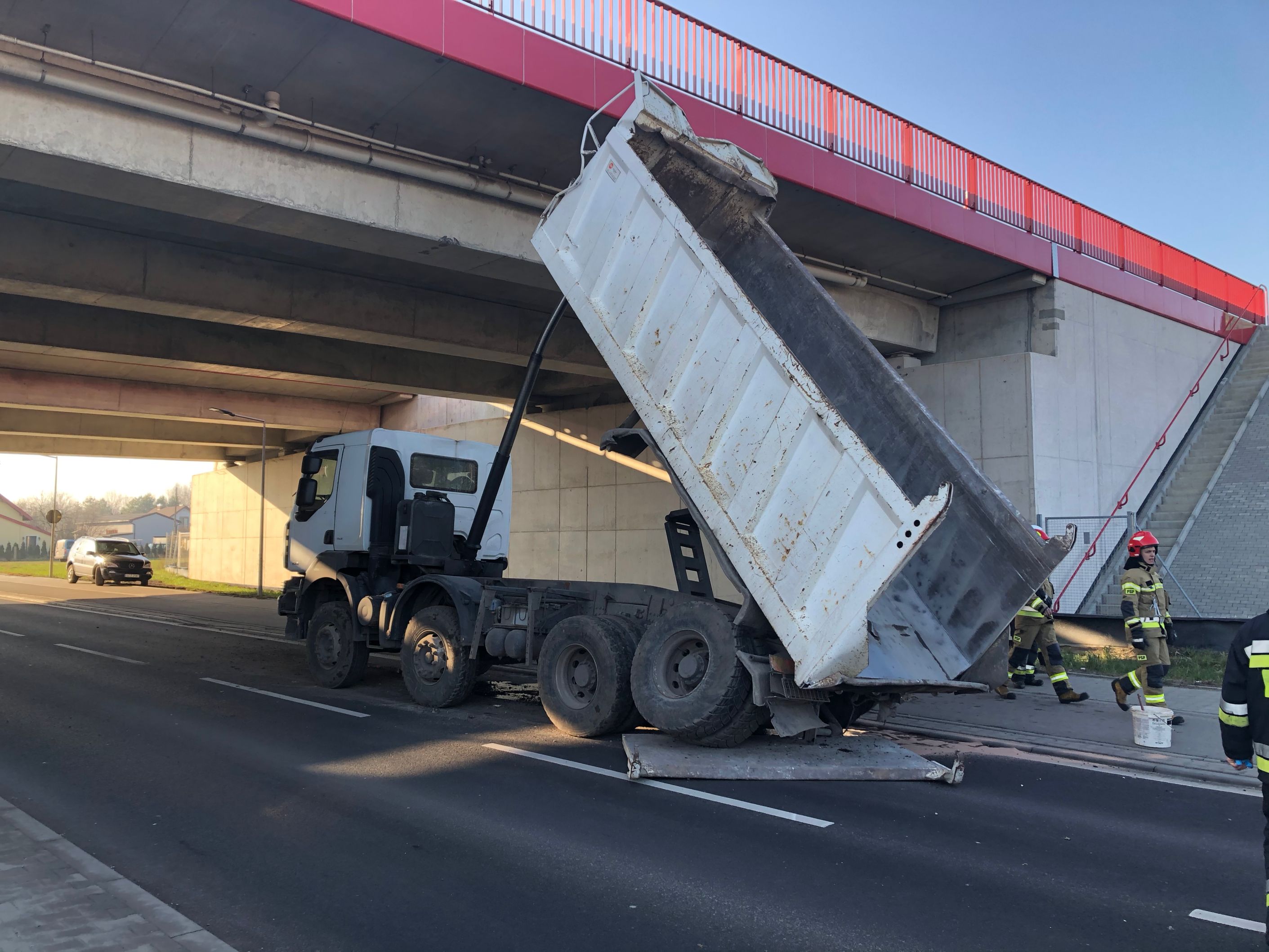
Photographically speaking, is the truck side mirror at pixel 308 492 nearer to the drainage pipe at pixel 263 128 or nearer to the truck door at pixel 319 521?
the truck door at pixel 319 521

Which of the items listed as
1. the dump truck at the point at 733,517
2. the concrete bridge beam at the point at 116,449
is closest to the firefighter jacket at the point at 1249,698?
the dump truck at the point at 733,517

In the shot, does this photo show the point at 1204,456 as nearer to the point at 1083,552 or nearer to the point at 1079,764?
the point at 1083,552

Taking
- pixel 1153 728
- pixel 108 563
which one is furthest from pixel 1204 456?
pixel 108 563

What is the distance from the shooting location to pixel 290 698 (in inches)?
412

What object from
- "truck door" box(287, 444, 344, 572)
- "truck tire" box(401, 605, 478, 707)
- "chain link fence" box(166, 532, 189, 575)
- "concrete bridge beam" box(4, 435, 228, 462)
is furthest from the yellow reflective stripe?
"chain link fence" box(166, 532, 189, 575)

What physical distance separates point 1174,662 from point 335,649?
1097 centimetres

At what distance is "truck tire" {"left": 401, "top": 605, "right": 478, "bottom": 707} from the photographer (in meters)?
9.59

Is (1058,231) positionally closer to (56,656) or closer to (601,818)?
(601,818)

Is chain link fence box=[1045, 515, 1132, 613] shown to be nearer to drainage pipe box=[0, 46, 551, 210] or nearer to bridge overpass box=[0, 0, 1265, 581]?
bridge overpass box=[0, 0, 1265, 581]

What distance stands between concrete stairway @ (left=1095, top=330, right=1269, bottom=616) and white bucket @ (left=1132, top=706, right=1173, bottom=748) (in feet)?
23.5

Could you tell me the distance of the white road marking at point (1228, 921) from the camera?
4.36 m

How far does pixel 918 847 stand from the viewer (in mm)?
5500

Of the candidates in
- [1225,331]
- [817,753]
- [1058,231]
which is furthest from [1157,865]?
[1225,331]

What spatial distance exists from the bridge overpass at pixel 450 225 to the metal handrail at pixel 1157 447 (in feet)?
1.15
